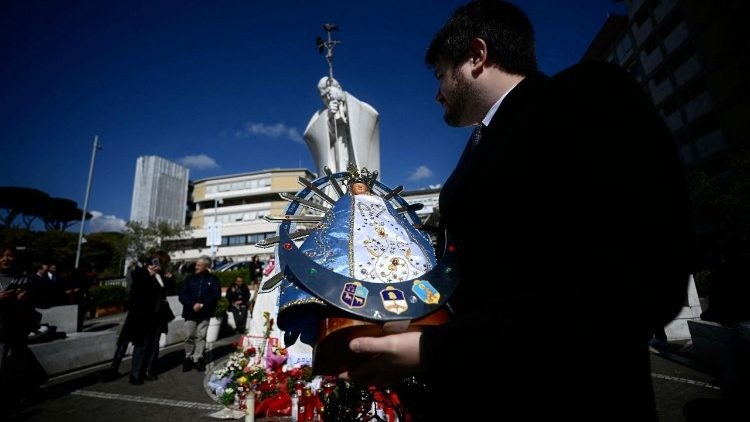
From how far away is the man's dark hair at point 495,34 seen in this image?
108cm

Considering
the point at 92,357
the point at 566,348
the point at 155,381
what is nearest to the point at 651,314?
the point at 566,348

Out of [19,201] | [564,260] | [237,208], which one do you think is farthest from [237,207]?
[564,260]

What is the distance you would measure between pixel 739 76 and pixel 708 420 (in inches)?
1067

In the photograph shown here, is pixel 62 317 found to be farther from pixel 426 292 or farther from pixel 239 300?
pixel 426 292

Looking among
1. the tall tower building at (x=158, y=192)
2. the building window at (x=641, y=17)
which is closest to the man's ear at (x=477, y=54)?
the building window at (x=641, y=17)

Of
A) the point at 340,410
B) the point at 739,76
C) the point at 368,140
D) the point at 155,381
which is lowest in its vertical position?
the point at 155,381

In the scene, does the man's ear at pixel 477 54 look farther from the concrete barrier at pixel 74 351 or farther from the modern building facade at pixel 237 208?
the modern building facade at pixel 237 208

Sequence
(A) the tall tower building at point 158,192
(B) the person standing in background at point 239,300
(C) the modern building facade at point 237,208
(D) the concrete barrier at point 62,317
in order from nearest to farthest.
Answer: (D) the concrete barrier at point 62,317, (B) the person standing in background at point 239,300, (C) the modern building facade at point 237,208, (A) the tall tower building at point 158,192

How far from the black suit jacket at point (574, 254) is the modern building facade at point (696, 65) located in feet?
82.8

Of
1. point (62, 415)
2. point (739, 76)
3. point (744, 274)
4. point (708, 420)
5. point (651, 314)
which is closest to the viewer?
point (651, 314)

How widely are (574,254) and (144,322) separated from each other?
6.55m

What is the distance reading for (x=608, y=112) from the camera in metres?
0.64

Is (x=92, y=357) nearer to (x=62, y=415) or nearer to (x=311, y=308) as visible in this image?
(x=62, y=415)

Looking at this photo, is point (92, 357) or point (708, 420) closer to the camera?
point (708, 420)
